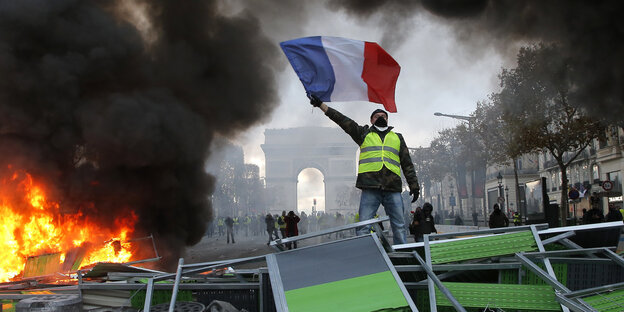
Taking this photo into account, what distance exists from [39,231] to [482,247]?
29.1 feet

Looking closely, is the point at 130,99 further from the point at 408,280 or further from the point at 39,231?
the point at 408,280

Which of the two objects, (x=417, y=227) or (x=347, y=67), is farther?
(x=417, y=227)

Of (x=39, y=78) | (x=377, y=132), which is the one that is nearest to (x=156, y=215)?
(x=39, y=78)

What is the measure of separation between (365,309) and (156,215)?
953cm

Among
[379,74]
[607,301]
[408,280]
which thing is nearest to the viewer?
[607,301]

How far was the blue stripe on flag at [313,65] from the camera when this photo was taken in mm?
5637

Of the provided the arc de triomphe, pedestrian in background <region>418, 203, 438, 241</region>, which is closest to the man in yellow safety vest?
pedestrian in background <region>418, 203, 438, 241</region>

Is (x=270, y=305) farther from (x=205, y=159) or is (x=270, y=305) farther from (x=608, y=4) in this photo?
(x=205, y=159)

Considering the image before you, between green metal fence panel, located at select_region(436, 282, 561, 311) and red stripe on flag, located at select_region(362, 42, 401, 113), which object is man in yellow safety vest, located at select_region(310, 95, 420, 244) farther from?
green metal fence panel, located at select_region(436, 282, 561, 311)

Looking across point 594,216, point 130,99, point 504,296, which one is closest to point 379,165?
point 504,296

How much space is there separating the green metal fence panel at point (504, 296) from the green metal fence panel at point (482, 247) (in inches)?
13.6

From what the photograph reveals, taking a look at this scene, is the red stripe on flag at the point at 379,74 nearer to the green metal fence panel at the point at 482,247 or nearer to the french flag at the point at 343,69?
the french flag at the point at 343,69

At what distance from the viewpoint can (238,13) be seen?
12.5 metres

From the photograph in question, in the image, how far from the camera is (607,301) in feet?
9.11
